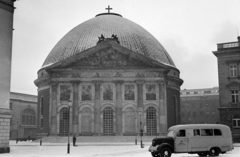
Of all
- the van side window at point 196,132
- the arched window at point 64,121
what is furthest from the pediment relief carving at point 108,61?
the van side window at point 196,132

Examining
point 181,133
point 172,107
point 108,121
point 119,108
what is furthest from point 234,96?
point 181,133

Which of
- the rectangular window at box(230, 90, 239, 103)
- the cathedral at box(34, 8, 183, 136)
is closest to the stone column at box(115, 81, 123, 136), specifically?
the cathedral at box(34, 8, 183, 136)

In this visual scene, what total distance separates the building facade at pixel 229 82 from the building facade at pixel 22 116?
47003 millimetres

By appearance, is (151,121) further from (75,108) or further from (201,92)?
(201,92)

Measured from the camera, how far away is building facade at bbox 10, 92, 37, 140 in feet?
261

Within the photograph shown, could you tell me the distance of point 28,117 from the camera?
3312 inches

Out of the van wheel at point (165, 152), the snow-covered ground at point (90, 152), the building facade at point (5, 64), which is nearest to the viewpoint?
the van wheel at point (165, 152)

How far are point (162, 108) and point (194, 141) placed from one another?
28.9 metres

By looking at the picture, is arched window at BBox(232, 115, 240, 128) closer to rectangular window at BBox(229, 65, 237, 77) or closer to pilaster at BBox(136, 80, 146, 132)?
rectangular window at BBox(229, 65, 237, 77)

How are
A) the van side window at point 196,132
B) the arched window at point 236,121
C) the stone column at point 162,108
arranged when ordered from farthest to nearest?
the stone column at point 162,108 → the arched window at point 236,121 → the van side window at point 196,132

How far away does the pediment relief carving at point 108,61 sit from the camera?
53.8m

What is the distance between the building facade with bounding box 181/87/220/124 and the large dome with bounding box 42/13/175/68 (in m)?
40.3

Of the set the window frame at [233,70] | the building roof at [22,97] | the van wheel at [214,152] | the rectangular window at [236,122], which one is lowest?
the van wheel at [214,152]

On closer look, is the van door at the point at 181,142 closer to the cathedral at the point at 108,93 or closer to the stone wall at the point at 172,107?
the cathedral at the point at 108,93
